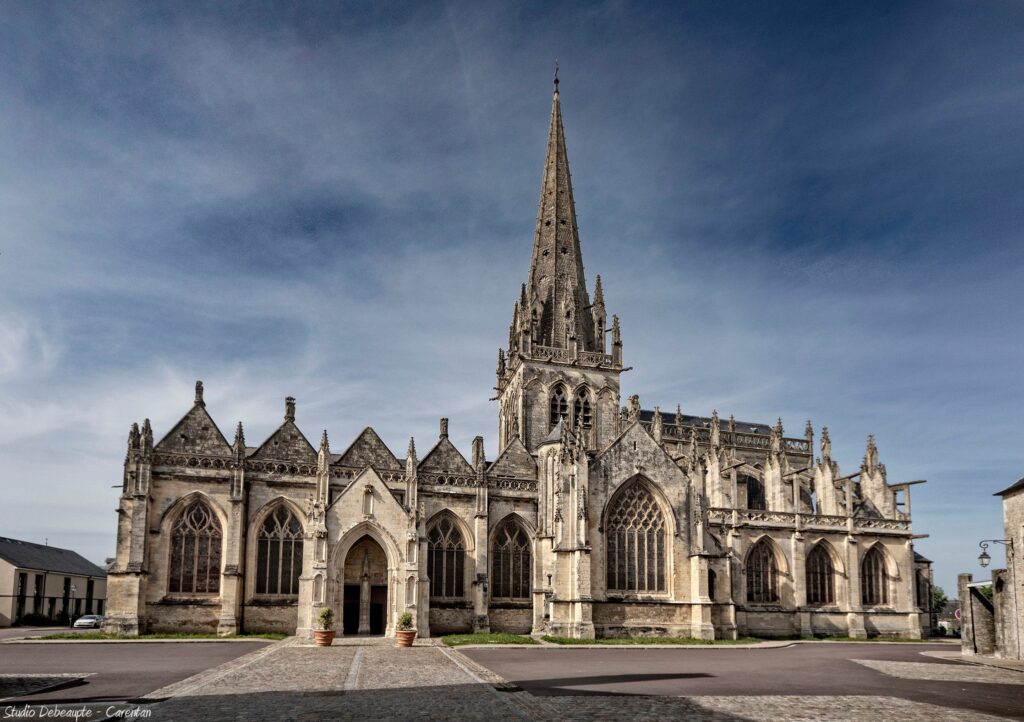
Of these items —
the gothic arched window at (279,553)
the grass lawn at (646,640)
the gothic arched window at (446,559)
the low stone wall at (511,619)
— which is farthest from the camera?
the low stone wall at (511,619)

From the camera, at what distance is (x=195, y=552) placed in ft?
126

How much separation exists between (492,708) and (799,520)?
3464cm

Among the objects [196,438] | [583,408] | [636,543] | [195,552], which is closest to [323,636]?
[195,552]

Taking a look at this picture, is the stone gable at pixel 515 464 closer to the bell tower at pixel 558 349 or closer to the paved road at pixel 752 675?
the bell tower at pixel 558 349

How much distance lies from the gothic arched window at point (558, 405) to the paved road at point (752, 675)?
20927 mm

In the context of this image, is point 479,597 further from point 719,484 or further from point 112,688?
point 112,688

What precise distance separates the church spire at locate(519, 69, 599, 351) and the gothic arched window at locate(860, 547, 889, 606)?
20.6 m

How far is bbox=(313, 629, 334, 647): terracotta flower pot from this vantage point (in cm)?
3051

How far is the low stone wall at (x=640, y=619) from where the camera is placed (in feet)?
125

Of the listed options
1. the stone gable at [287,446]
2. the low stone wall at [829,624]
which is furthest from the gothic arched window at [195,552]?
the low stone wall at [829,624]

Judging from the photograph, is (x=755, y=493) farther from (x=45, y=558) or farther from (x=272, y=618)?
(x=45, y=558)

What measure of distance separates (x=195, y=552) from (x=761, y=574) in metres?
29.1

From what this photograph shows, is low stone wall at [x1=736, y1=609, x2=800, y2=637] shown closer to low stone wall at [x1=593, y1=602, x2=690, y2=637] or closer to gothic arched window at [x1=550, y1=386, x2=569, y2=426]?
low stone wall at [x1=593, y1=602, x2=690, y2=637]

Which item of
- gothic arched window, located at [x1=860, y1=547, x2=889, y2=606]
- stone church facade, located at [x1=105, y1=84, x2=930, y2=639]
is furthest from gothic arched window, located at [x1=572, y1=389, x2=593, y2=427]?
gothic arched window, located at [x1=860, y1=547, x2=889, y2=606]
